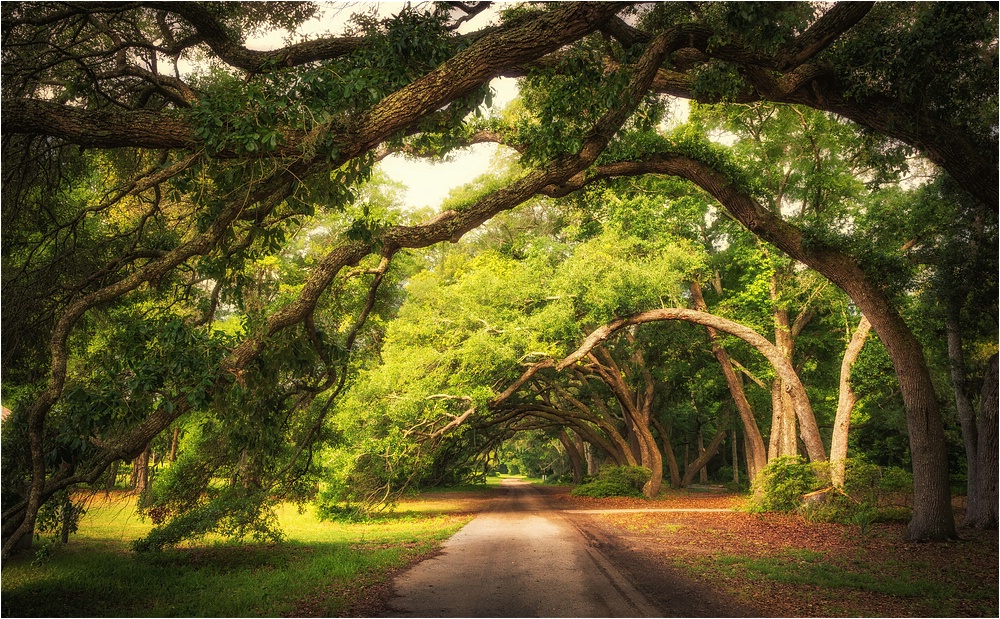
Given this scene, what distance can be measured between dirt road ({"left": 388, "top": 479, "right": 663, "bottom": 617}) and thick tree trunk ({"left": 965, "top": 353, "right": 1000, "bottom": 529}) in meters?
8.88

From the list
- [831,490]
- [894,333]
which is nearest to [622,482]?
[831,490]

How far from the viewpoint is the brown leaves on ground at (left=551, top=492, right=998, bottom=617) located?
7.02 metres

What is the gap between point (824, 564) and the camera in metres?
9.45

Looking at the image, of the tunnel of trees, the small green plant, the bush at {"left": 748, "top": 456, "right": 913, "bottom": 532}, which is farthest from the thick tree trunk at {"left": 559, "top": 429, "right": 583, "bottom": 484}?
the small green plant

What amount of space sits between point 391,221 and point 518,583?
7134 millimetres

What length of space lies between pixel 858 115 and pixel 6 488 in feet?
39.0

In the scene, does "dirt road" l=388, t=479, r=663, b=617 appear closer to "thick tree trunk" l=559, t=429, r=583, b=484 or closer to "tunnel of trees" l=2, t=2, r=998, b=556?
"tunnel of trees" l=2, t=2, r=998, b=556

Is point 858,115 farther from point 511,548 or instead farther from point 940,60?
point 511,548

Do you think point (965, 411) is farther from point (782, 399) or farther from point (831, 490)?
point (782, 399)

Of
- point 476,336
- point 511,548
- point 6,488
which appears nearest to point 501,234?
point 476,336

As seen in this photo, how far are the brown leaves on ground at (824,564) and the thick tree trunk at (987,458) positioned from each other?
99 centimetres

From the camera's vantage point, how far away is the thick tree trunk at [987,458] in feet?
41.4

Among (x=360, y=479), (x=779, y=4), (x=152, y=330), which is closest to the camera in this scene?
(x=152, y=330)

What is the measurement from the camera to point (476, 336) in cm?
1838
